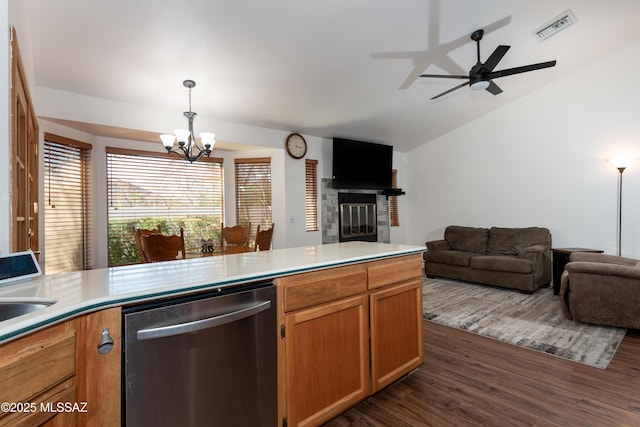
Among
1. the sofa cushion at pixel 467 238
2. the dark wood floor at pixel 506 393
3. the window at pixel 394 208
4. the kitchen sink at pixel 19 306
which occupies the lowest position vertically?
the dark wood floor at pixel 506 393

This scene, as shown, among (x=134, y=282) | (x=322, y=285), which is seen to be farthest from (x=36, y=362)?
(x=322, y=285)

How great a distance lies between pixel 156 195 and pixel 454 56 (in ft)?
14.0

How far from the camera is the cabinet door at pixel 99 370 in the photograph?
3.25 feet

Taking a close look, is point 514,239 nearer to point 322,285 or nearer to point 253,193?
A: point 253,193

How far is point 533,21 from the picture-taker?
344cm

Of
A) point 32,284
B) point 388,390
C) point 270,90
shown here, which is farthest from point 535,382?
point 270,90

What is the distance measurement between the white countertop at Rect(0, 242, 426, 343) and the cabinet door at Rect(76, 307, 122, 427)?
0.18 ft

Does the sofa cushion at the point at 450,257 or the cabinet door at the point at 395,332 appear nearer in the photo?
the cabinet door at the point at 395,332

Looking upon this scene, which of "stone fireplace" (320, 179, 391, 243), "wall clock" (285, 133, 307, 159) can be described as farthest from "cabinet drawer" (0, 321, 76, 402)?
"stone fireplace" (320, 179, 391, 243)

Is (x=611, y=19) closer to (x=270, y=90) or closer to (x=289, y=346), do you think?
(x=270, y=90)

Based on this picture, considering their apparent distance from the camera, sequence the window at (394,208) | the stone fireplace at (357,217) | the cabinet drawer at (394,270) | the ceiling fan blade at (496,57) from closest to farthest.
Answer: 1. the cabinet drawer at (394,270)
2. the ceiling fan blade at (496,57)
3. the stone fireplace at (357,217)
4. the window at (394,208)

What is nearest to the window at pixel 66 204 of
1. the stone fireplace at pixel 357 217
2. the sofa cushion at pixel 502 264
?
the stone fireplace at pixel 357 217

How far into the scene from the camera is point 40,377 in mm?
844

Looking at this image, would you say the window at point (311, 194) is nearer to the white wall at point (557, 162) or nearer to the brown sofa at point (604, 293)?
the white wall at point (557, 162)
